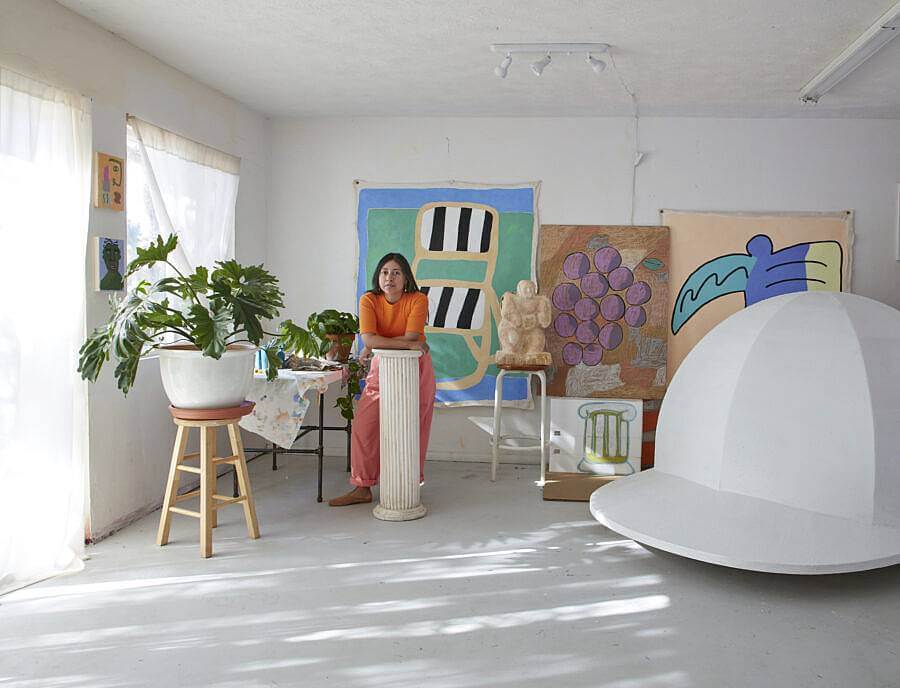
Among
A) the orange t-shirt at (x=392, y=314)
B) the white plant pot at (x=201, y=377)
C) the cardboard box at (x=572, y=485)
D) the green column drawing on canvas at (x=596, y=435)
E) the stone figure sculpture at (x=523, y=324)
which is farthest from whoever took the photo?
the stone figure sculpture at (x=523, y=324)

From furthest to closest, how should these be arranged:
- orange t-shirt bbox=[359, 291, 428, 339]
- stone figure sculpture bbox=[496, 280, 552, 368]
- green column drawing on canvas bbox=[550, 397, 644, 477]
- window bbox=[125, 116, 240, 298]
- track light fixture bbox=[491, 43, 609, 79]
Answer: stone figure sculpture bbox=[496, 280, 552, 368] < green column drawing on canvas bbox=[550, 397, 644, 477] < orange t-shirt bbox=[359, 291, 428, 339] < window bbox=[125, 116, 240, 298] < track light fixture bbox=[491, 43, 609, 79]

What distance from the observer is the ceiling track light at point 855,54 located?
136 inches

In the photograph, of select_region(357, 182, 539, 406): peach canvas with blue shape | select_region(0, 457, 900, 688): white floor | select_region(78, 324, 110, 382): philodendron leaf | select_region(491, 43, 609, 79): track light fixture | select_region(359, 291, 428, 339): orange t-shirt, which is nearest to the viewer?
select_region(0, 457, 900, 688): white floor

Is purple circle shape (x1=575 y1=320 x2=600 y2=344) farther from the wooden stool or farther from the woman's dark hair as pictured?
the wooden stool

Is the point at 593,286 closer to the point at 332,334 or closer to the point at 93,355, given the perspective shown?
the point at 332,334

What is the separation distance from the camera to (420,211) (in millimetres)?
5613

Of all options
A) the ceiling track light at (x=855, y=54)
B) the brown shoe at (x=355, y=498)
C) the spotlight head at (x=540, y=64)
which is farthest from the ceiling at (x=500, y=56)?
the brown shoe at (x=355, y=498)

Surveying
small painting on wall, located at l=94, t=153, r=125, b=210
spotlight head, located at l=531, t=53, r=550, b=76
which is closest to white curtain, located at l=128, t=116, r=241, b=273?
small painting on wall, located at l=94, t=153, r=125, b=210

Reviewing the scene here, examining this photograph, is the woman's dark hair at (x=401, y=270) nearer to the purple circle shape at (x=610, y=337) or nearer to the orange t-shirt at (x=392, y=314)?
the orange t-shirt at (x=392, y=314)

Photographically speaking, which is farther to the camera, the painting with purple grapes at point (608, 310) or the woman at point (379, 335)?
the painting with purple grapes at point (608, 310)

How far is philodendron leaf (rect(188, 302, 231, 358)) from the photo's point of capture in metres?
3.31

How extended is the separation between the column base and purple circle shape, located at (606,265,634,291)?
2237mm

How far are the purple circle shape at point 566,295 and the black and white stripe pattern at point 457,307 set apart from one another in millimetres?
527

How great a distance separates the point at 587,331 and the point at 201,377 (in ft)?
9.60
